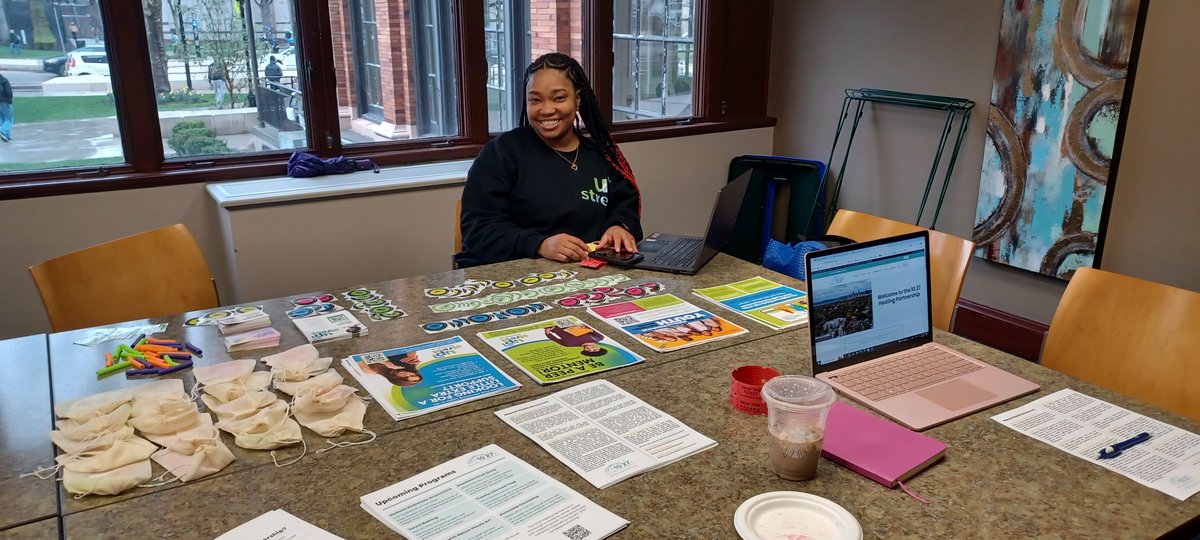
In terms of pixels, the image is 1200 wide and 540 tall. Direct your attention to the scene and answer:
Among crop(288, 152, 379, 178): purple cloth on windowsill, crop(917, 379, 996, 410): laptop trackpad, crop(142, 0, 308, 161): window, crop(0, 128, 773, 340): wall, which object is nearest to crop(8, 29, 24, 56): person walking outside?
crop(142, 0, 308, 161): window

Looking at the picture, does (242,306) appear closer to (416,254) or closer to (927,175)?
(416,254)

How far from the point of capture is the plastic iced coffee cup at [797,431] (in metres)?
1.24

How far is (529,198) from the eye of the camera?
2660mm

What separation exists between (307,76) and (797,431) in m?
3.01

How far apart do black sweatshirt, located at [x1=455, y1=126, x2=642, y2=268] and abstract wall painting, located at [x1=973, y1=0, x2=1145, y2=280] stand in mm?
1939

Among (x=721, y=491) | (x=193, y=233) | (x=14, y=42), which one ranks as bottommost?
(x=193, y=233)

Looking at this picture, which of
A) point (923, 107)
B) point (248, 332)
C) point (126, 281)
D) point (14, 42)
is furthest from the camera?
point (923, 107)

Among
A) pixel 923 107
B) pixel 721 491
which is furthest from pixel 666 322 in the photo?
pixel 923 107

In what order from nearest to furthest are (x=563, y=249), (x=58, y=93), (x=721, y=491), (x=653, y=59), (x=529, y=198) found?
(x=721, y=491) < (x=563, y=249) < (x=529, y=198) < (x=58, y=93) < (x=653, y=59)

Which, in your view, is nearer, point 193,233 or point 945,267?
point 945,267

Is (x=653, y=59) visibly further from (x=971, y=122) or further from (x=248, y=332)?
(x=248, y=332)

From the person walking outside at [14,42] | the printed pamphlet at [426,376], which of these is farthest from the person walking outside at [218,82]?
the printed pamphlet at [426,376]

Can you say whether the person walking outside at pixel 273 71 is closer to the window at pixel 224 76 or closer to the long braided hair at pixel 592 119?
the window at pixel 224 76

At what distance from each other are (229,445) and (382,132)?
8.89ft
